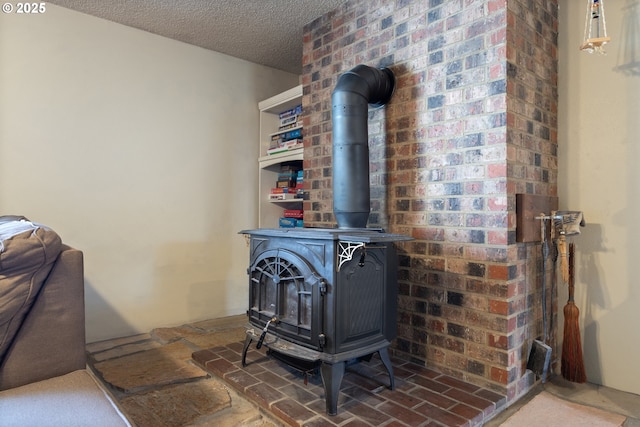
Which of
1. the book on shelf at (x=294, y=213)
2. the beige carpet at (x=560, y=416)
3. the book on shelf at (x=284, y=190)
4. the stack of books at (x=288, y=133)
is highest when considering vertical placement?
the stack of books at (x=288, y=133)

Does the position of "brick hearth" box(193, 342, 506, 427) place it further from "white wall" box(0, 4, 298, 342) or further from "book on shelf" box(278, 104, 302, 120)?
"book on shelf" box(278, 104, 302, 120)

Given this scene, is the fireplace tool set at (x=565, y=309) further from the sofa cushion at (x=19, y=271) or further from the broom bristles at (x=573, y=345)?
the sofa cushion at (x=19, y=271)

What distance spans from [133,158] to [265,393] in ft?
6.47

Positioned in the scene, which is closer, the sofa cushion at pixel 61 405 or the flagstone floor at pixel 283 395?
the sofa cushion at pixel 61 405

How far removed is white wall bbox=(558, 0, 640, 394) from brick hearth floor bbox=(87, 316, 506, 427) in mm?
720

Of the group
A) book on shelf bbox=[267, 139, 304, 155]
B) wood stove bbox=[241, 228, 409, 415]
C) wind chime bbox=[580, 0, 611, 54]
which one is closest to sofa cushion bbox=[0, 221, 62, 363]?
wood stove bbox=[241, 228, 409, 415]

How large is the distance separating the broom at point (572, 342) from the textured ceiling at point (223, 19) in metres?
2.19

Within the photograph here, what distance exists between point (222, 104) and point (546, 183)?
2.50 metres

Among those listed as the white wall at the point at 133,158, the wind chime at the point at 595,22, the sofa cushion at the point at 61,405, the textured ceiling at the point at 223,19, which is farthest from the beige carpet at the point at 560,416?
the textured ceiling at the point at 223,19

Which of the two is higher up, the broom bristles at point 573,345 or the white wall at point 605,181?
the white wall at point 605,181

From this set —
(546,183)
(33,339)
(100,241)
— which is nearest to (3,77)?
(100,241)

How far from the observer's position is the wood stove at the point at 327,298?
165 centimetres

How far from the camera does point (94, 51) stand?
2.67m

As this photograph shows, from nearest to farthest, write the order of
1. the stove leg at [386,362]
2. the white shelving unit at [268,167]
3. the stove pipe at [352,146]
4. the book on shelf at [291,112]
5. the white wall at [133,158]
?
the stove leg at [386,362]
the stove pipe at [352,146]
the white wall at [133,158]
the book on shelf at [291,112]
the white shelving unit at [268,167]
